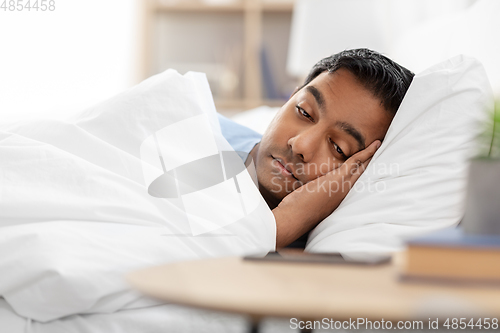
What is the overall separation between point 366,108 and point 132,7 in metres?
2.54

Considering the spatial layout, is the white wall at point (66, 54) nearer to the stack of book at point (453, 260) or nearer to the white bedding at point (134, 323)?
the white bedding at point (134, 323)

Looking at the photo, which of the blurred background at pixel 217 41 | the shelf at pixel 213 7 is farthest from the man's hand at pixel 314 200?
the shelf at pixel 213 7

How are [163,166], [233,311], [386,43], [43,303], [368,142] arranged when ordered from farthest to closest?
1. [386,43]
2. [368,142]
3. [163,166]
4. [43,303]
5. [233,311]

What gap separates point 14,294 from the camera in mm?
596

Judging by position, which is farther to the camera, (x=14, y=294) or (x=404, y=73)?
(x=404, y=73)

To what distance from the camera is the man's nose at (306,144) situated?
94cm

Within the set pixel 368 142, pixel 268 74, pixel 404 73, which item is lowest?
pixel 268 74

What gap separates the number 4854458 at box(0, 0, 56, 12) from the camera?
1.96 meters

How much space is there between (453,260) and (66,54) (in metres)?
2.38

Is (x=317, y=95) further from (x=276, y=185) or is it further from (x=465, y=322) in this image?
(x=465, y=322)

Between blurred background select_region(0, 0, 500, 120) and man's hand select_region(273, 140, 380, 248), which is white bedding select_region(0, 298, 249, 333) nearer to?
man's hand select_region(273, 140, 380, 248)

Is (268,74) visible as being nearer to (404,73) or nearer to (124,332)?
(404,73)

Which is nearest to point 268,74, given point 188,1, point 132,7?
point 188,1

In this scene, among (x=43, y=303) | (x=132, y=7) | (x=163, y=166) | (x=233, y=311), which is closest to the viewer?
(x=233, y=311)
